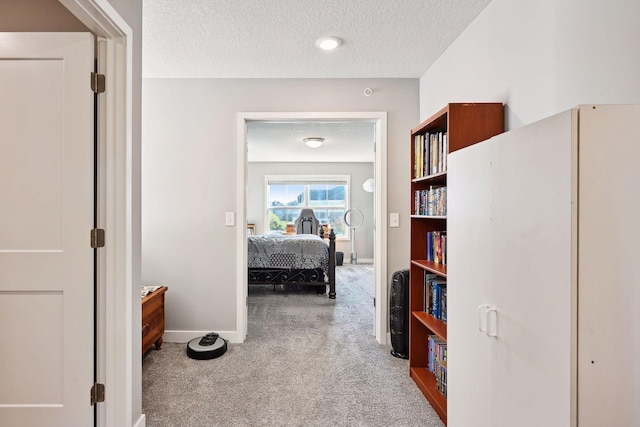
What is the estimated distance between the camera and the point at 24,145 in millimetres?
1523

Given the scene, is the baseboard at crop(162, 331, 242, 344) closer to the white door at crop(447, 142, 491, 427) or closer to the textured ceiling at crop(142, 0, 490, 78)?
the white door at crop(447, 142, 491, 427)

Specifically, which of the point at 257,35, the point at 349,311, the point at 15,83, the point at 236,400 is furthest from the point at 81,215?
the point at 349,311

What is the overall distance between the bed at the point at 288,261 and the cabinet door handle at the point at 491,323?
3648 mm

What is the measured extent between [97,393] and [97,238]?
72 cm

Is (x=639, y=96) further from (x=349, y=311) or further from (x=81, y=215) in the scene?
(x=349, y=311)

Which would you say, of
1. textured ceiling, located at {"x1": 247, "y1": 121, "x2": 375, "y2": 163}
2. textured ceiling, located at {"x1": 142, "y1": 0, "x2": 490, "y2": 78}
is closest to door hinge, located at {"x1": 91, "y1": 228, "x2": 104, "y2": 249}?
textured ceiling, located at {"x1": 142, "y1": 0, "x2": 490, "y2": 78}

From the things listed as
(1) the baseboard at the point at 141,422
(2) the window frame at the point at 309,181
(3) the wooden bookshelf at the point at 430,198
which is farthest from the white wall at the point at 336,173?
(1) the baseboard at the point at 141,422

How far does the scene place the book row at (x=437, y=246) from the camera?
226 centimetres

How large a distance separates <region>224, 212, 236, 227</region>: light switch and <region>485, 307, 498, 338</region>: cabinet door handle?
91.9 inches

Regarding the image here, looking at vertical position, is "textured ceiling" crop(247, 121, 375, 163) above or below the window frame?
above

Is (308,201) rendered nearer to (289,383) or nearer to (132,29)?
(289,383)

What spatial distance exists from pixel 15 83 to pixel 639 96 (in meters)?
2.44

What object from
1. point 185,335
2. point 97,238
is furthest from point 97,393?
point 185,335

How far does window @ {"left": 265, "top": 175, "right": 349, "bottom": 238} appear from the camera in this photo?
27.2 feet
